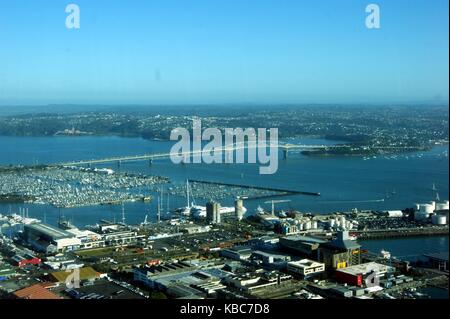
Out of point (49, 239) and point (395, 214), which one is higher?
point (49, 239)

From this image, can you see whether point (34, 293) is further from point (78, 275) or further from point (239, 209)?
point (239, 209)

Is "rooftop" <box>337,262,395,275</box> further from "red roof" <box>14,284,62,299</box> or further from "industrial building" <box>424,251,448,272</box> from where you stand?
"red roof" <box>14,284,62,299</box>

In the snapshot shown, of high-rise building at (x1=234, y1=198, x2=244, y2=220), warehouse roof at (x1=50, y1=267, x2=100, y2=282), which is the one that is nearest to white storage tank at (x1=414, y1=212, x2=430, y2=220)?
high-rise building at (x1=234, y1=198, x2=244, y2=220)

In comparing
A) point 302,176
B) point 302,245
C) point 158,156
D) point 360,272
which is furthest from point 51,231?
point 158,156

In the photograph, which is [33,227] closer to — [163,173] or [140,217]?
[140,217]

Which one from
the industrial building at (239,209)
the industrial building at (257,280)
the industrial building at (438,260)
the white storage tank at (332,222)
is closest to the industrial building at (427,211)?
the white storage tank at (332,222)
